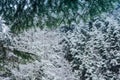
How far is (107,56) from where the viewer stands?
9.76 meters

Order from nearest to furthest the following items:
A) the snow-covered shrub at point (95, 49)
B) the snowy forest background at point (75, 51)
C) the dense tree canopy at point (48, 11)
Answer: the dense tree canopy at point (48, 11)
the snowy forest background at point (75, 51)
the snow-covered shrub at point (95, 49)

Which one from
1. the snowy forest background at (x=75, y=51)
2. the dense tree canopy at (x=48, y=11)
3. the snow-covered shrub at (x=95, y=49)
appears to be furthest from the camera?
the snow-covered shrub at (x=95, y=49)

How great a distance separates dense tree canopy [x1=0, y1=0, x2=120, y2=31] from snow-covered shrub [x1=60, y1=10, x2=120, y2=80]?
24.6 feet

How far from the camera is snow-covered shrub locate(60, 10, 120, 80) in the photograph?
9602mm

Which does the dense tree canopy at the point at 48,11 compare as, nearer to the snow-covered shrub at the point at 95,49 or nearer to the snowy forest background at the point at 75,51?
the snowy forest background at the point at 75,51

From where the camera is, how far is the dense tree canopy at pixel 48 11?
2.00 m

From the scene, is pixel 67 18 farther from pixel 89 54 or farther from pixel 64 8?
pixel 89 54

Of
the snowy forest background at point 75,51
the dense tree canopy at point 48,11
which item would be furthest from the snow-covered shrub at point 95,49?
the dense tree canopy at point 48,11

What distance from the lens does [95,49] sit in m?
10.3

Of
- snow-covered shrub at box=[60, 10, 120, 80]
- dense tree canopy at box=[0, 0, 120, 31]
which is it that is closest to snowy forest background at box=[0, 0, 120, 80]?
snow-covered shrub at box=[60, 10, 120, 80]

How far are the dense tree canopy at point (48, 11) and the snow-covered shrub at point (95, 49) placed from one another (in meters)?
7.51

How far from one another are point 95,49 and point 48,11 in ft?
27.5

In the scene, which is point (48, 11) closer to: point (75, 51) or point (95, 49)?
point (95, 49)

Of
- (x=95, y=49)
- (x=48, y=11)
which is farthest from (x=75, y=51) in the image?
(x=48, y=11)
